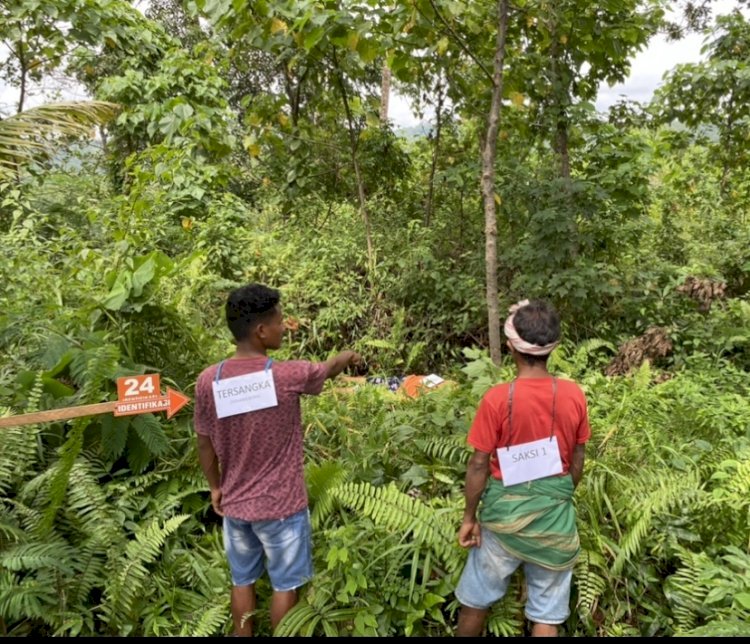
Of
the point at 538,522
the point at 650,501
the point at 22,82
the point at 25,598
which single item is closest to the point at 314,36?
the point at 538,522

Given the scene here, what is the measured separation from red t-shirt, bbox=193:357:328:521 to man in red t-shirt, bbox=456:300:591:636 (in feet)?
2.30

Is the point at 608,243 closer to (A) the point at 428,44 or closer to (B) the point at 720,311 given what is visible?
(B) the point at 720,311

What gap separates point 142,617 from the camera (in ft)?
8.27

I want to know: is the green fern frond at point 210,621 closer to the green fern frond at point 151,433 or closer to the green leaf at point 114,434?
the green fern frond at point 151,433

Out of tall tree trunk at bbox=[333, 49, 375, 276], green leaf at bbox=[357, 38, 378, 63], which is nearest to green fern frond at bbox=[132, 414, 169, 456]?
green leaf at bbox=[357, 38, 378, 63]

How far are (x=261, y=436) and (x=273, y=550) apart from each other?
49 centimetres

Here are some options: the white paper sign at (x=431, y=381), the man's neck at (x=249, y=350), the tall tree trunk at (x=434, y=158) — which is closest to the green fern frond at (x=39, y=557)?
the man's neck at (x=249, y=350)

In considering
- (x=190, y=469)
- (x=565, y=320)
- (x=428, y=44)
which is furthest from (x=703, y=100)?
(x=190, y=469)

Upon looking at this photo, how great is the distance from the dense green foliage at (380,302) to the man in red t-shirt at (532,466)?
16.0 inches

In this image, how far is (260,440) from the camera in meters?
2.16

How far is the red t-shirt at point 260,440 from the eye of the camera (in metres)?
2.15

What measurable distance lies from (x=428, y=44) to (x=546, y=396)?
3.23 meters

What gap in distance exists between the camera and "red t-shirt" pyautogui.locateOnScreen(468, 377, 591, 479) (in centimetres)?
196

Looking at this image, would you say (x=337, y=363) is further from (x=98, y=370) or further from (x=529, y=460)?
(x=98, y=370)
